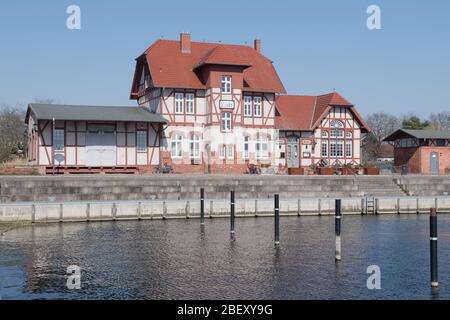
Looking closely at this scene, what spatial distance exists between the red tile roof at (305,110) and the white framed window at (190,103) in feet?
26.8

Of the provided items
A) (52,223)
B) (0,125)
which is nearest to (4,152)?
(52,223)

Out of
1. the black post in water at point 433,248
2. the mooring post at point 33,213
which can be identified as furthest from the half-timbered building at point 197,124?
the black post in water at point 433,248

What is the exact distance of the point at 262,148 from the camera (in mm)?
53938

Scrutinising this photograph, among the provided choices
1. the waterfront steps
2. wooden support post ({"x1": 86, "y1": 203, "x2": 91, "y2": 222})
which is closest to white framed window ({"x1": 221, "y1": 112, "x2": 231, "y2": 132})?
the waterfront steps

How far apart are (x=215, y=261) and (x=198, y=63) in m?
32.2

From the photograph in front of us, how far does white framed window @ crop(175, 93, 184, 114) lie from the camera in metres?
51.9

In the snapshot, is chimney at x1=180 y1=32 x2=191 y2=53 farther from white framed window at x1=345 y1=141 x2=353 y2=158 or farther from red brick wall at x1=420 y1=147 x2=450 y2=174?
red brick wall at x1=420 y1=147 x2=450 y2=174

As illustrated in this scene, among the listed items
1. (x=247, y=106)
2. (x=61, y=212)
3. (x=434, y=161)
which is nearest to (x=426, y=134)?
(x=434, y=161)

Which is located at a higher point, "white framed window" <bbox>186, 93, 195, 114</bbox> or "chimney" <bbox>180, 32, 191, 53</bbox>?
"chimney" <bbox>180, 32, 191, 53</bbox>

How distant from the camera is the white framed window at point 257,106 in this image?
53844 mm

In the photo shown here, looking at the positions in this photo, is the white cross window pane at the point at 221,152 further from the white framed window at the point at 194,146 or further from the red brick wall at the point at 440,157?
the red brick wall at the point at 440,157

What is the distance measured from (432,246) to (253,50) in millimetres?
42931

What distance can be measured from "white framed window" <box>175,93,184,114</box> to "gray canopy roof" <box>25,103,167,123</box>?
1897 millimetres
